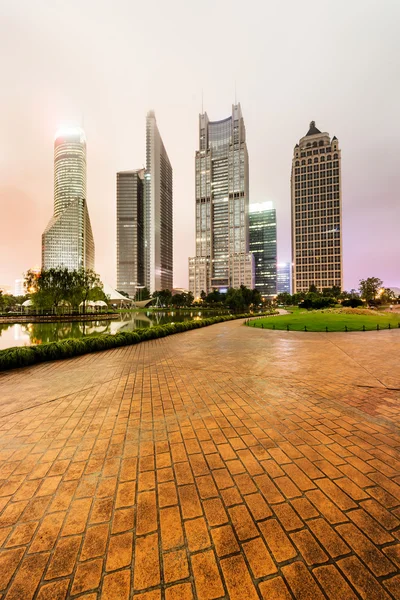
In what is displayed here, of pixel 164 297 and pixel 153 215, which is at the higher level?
pixel 153 215

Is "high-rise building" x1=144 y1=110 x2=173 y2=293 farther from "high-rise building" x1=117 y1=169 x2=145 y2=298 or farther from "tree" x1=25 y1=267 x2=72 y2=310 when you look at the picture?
"tree" x1=25 y1=267 x2=72 y2=310

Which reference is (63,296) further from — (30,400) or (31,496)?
(31,496)

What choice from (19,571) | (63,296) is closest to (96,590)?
(19,571)

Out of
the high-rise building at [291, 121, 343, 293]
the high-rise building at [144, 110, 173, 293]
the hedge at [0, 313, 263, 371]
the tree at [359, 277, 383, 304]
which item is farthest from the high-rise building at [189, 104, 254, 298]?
the hedge at [0, 313, 263, 371]

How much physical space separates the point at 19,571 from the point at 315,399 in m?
4.99

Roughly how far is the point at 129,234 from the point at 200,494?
195m

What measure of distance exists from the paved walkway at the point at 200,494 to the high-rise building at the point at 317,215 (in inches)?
5477

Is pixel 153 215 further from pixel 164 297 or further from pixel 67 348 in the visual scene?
pixel 67 348

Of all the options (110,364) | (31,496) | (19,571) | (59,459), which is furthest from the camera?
(110,364)

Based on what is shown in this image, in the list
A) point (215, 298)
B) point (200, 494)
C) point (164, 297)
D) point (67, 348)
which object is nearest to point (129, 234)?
point (164, 297)

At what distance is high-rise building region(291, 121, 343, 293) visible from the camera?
→ 433ft

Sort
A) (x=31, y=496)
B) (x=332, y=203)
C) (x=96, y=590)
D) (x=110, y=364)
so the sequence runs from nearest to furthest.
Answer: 1. (x=96, y=590)
2. (x=31, y=496)
3. (x=110, y=364)
4. (x=332, y=203)

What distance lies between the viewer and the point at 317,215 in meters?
136

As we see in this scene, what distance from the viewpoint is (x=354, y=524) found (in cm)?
220
